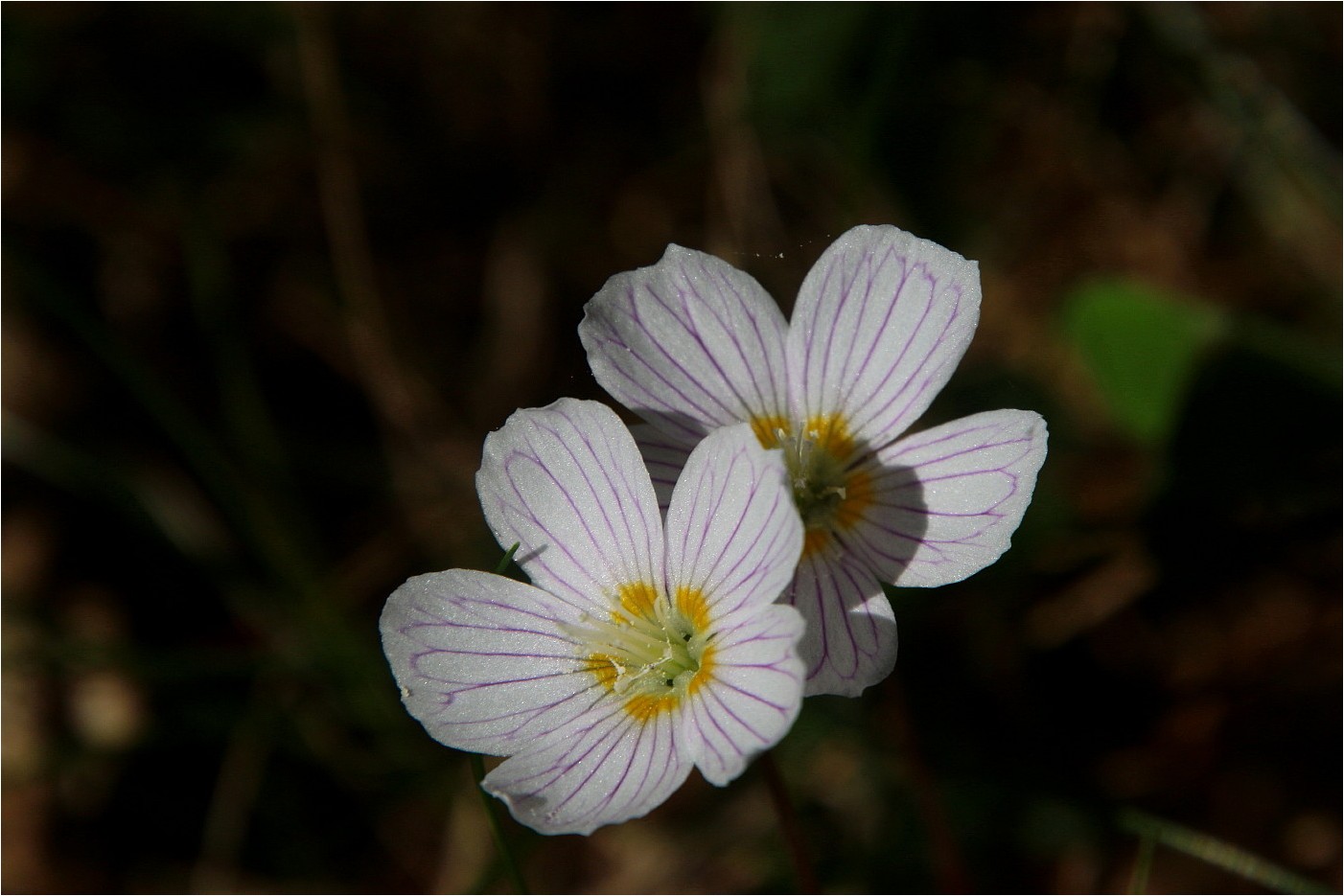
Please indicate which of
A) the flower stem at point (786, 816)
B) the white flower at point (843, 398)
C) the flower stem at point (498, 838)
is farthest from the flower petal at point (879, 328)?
the flower stem at point (498, 838)

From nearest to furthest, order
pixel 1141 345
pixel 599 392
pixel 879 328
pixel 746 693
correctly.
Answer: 1. pixel 746 693
2. pixel 879 328
3. pixel 1141 345
4. pixel 599 392

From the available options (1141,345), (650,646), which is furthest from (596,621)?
(1141,345)

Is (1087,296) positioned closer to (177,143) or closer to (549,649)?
(549,649)

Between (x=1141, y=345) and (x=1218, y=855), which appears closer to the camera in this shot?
(x=1218, y=855)

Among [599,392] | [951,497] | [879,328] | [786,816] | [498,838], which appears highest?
[599,392]

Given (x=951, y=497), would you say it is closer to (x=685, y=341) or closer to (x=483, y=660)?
(x=685, y=341)

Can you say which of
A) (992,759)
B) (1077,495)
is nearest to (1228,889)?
(992,759)
